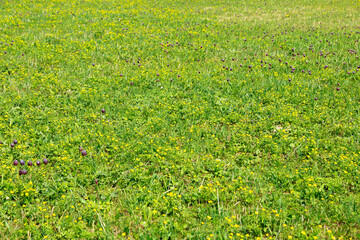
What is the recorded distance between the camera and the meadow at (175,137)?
3.64m

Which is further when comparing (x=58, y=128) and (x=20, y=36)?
(x=20, y=36)

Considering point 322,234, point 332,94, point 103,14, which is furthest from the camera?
point 103,14

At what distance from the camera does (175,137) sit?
5301mm

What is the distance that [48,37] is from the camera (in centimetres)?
977

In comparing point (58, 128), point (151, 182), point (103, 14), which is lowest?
point (151, 182)

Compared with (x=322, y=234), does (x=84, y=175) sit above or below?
above

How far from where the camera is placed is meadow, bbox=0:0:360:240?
3.64 meters

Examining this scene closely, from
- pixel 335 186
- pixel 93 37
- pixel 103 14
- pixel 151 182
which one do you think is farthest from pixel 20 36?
pixel 335 186

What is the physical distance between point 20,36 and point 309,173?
9912 millimetres

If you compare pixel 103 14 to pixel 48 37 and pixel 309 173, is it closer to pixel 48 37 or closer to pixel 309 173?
pixel 48 37

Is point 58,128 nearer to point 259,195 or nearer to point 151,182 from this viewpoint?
point 151,182

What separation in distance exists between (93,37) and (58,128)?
6.26 metres

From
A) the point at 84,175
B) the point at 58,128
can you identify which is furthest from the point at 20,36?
the point at 84,175

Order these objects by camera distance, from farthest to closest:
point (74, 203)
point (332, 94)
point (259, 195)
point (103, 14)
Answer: point (103, 14) < point (332, 94) < point (259, 195) < point (74, 203)
